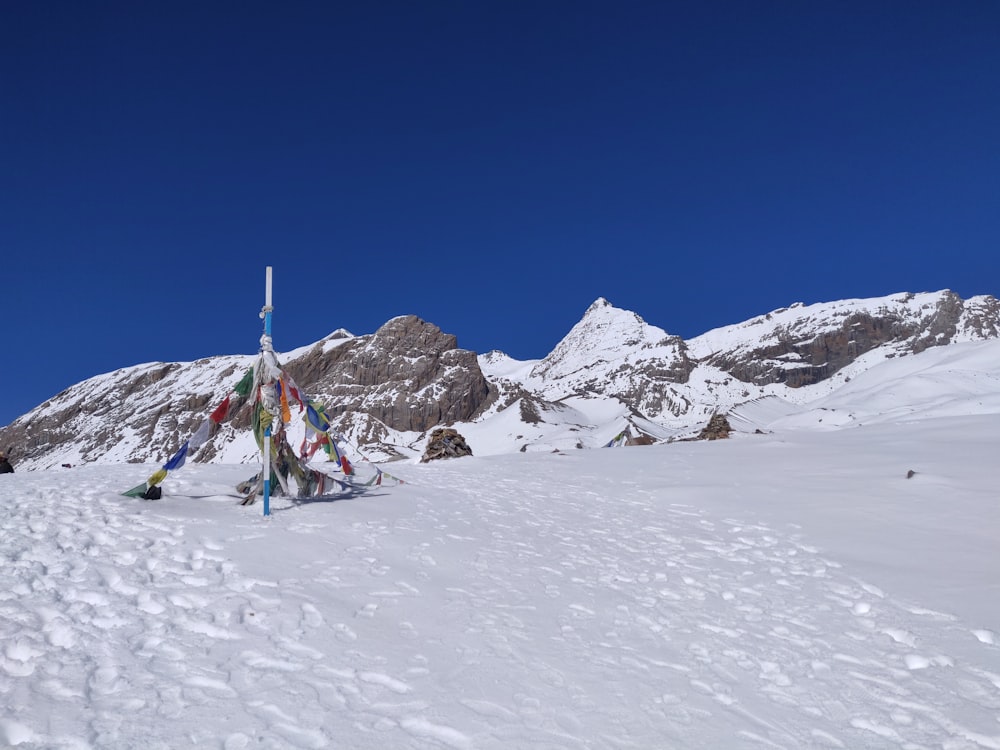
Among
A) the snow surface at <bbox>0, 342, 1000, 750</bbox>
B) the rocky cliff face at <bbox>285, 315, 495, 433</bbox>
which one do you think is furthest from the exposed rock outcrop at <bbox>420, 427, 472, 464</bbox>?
the rocky cliff face at <bbox>285, 315, 495, 433</bbox>

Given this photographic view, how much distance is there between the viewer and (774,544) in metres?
9.40

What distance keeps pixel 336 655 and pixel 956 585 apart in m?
6.59

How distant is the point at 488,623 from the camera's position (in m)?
5.84

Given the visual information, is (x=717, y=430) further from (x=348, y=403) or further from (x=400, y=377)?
(x=400, y=377)

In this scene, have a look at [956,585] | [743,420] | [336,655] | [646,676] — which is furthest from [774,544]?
[743,420]

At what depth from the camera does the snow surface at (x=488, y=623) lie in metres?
4.09

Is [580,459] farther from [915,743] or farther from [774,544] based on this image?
[915,743]

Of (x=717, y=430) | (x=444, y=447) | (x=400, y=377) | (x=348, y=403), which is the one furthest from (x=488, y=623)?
(x=400, y=377)

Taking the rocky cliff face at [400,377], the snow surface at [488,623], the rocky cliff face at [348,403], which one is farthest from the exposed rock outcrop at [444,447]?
the rocky cliff face at [400,377]

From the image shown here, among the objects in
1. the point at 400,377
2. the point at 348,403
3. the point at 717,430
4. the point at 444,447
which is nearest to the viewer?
the point at 444,447

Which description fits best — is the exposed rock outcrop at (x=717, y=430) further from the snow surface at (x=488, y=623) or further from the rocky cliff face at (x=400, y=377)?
the rocky cliff face at (x=400, y=377)

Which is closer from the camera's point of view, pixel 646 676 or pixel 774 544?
pixel 646 676

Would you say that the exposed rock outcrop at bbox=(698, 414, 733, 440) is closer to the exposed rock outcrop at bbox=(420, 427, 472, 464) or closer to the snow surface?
the exposed rock outcrop at bbox=(420, 427, 472, 464)

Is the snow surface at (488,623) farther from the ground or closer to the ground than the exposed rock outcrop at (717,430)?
closer to the ground
